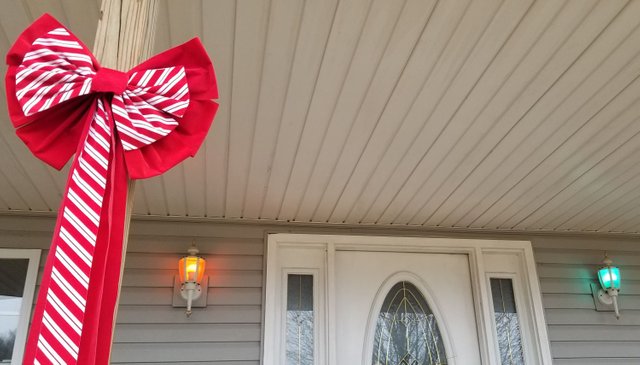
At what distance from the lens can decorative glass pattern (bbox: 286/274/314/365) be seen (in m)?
2.95

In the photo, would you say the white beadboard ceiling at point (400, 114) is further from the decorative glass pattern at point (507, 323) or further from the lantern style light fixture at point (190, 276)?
the decorative glass pattern at point (507, 323)

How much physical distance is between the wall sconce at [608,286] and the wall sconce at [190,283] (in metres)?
2.65

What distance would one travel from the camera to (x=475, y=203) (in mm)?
2979

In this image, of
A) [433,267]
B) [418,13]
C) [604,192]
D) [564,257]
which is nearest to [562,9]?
[418,13]

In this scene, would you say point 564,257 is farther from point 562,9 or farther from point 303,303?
point 562,9

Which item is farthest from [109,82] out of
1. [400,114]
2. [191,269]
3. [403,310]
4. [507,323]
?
[507,323]

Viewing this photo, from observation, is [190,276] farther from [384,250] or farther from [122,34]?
[122,34]

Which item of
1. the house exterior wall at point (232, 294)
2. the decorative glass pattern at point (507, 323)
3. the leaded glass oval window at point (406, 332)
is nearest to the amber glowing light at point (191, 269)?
the house exterior wall at point (232, 294)

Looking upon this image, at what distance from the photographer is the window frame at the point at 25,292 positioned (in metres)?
2.67

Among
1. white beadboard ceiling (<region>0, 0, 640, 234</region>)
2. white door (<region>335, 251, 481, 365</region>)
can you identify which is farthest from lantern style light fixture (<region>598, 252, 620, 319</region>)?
white door (<region>335, 251, 481, 365</region>)

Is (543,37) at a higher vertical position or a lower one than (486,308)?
higher

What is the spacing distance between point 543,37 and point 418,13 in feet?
1.47

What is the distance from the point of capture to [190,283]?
9.37 feet

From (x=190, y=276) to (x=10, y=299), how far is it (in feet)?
3.37
